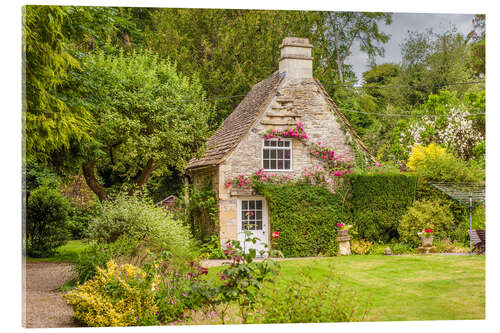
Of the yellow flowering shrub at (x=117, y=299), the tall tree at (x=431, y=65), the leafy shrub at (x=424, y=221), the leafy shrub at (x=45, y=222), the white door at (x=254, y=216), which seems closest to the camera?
the yellow flowering shrub at (x=117, y=299)

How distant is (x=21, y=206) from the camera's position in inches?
248

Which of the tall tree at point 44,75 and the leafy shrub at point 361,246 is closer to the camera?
the tall tree at point 44,75

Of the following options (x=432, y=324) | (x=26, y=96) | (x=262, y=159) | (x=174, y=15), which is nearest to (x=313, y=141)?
(x=262, y=159)

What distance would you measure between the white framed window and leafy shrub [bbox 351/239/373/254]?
2.59 metres

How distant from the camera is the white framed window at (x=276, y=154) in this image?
489 inches

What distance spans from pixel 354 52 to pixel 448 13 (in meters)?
2.55

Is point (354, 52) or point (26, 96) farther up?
point (354, 52)

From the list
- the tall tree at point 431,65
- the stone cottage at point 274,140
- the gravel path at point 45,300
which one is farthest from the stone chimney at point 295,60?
the gravel path at point 45,300

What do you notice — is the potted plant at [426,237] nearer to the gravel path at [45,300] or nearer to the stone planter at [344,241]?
the stone planter at [344,241]

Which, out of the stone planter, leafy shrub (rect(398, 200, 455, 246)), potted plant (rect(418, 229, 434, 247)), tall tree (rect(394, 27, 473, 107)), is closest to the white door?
the stone planter

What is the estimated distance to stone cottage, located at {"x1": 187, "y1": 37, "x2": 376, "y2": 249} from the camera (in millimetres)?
12203

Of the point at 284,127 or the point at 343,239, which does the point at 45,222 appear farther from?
the point at 343,239

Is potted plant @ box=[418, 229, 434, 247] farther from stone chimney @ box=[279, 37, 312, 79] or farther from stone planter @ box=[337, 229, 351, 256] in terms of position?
stone chimney @ box=[279, 37, 312, 79]
